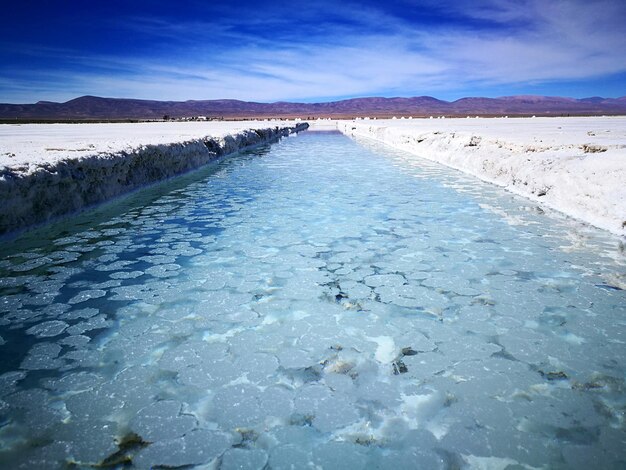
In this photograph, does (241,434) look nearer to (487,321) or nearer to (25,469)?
(25,469)

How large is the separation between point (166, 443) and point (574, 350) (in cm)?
238

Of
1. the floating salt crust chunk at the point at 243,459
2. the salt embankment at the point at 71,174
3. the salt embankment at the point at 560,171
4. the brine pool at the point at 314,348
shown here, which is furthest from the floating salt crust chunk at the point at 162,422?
the salt embankment at the point at 560,171

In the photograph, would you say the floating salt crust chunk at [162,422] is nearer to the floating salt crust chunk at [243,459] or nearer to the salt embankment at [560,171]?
the floating salt crust chunk at [243,459]

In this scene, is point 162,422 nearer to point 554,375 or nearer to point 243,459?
point 243,459

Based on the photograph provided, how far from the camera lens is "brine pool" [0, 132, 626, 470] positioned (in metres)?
1.71

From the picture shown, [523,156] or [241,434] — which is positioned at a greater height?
[523,156]

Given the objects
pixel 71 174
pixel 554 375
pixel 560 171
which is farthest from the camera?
pixel 560 171

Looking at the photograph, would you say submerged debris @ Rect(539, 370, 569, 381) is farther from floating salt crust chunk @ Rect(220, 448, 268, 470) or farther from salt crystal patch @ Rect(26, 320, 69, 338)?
salt crystal patch @ Rect(26, 320, 69, 338)

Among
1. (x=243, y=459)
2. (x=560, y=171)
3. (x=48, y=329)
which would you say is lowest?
(x=243, y=459)

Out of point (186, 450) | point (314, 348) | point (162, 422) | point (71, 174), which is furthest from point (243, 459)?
point (71, 174)

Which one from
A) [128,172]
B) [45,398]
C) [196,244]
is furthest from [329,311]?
[128,172]

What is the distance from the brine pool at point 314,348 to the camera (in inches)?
67.2

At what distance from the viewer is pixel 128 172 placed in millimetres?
7109

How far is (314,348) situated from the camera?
2.41m
